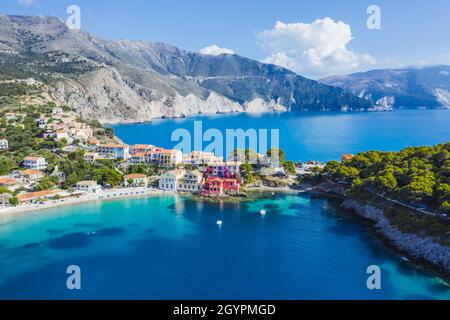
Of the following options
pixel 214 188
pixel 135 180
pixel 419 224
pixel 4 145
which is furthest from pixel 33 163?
pixel 419 224

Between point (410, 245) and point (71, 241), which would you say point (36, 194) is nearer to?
point (71, 241)

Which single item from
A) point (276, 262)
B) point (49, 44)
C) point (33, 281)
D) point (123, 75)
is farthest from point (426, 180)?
point (49, 44)

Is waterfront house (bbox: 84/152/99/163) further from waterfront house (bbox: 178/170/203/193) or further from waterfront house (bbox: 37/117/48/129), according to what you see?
waterfront house (bbox: 178/170/203/193)

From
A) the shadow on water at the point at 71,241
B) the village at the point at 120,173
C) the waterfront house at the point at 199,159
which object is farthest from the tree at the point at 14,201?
the waterfront house at the point at 199,159

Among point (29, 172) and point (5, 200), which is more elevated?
point (29, 172)

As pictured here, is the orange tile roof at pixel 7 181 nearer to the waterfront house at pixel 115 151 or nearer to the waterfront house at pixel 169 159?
the waterfront house at pixel 115 151

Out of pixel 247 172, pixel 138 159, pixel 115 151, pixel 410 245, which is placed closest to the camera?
pixel 410 245
